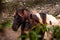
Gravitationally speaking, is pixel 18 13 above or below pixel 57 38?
above

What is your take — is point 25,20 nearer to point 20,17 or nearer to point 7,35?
point 20,17

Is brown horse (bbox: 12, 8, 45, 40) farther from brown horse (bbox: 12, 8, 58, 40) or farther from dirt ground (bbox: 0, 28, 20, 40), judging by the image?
dirt ground (bbox: 0, 28, 20, 40)

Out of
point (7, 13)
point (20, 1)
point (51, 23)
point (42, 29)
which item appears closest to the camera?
point (42, 29)

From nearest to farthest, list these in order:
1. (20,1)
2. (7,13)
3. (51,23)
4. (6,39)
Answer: (51,23) → (6,39) → (7,13) → (20,1)

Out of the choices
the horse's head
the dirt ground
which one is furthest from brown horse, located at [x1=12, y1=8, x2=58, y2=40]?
the dirt ground

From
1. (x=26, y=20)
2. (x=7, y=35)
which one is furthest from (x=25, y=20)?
(x=7, y=35)

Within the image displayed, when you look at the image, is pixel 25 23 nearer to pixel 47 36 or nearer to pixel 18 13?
pixel 18 13

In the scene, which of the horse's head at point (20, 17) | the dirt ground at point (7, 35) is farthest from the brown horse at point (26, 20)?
the dirt ground at point (7, 35)

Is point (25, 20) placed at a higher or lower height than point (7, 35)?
higher

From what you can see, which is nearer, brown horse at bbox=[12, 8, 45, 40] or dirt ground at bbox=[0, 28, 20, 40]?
brown horse at bbox=[12, 8, 45, 40]

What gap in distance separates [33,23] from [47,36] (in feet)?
1.55

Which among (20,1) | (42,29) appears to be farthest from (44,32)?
(20,1)

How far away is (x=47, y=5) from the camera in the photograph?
287 inches

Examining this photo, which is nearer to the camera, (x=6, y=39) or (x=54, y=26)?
(x=54, y=26)
